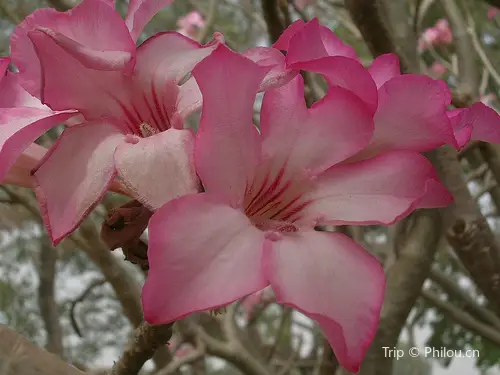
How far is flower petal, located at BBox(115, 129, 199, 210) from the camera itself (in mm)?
233

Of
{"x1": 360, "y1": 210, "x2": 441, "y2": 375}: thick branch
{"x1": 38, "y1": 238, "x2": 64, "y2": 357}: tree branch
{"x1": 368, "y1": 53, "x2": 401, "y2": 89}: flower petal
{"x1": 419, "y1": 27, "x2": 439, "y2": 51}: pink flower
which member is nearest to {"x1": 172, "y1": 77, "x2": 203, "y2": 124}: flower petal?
{"x1": 368, "y1": 53, "x2": 401, "y2": 89}: flower petal

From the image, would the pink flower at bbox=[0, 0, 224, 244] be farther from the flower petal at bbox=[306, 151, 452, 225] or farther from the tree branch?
the tree branch

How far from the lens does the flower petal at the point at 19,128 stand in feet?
0.81

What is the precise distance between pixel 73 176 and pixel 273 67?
100mm

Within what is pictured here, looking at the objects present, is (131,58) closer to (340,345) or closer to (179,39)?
(179,39)

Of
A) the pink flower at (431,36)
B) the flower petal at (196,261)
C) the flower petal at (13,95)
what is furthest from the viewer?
the pink flower at (431,36)

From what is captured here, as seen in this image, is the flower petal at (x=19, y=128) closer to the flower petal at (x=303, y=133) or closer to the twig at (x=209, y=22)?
Answer: the flower petal at (x=303, y=133)

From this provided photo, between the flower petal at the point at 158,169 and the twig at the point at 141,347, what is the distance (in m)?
0.11

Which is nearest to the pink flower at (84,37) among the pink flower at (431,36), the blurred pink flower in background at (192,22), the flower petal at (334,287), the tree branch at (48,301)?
the flower petal at (334,287)

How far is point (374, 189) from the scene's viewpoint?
27cm

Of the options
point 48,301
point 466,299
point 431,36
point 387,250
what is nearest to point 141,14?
point 387,250

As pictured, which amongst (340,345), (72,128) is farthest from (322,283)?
(72,128)

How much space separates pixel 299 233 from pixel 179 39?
0.12 metres

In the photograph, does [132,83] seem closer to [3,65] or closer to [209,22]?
[3,65]
